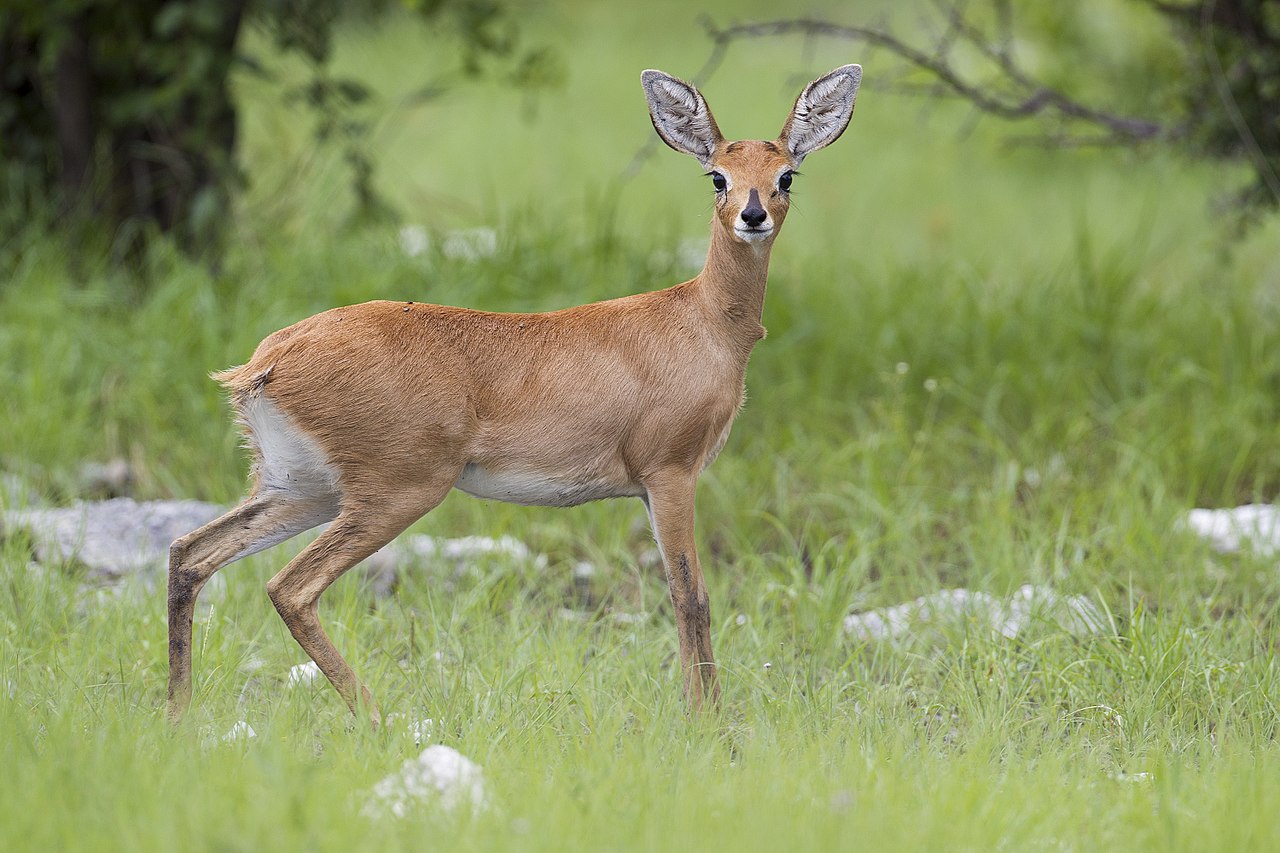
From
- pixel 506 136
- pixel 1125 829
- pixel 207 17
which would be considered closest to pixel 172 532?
pixel 207 17

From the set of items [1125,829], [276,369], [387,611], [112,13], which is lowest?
[387,611]

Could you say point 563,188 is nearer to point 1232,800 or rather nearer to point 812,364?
point 812,364

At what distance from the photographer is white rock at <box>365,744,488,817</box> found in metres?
2.83

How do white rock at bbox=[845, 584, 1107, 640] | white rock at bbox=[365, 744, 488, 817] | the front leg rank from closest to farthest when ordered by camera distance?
white rock at bbox=[365, 744, 488, 817]
the front leg
white rock at bbox=[845, 584, 1107, 640]

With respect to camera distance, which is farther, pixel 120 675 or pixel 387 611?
pixel 387 611

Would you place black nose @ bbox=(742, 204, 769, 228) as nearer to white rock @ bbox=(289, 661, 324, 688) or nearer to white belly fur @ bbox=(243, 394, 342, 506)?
white belly fur @ bbox=(243, 394, 342, 506)

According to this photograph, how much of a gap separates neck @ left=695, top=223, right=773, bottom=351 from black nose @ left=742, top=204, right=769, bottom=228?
11.7 inches

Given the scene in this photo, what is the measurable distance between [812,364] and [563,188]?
5095mm

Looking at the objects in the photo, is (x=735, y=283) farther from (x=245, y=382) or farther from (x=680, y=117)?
(x=245, y=382)

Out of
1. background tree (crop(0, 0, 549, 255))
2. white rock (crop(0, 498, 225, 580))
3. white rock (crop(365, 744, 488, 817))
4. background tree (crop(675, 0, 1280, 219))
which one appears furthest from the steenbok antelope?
background tree (crop(0, 0, 549, 255))

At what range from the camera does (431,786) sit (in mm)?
2861

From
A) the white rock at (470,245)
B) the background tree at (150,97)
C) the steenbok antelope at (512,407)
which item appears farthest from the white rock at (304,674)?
the background tree at (150,97)

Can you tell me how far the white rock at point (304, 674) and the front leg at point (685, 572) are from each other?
90 centimetres

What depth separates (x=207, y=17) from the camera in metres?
6.22
